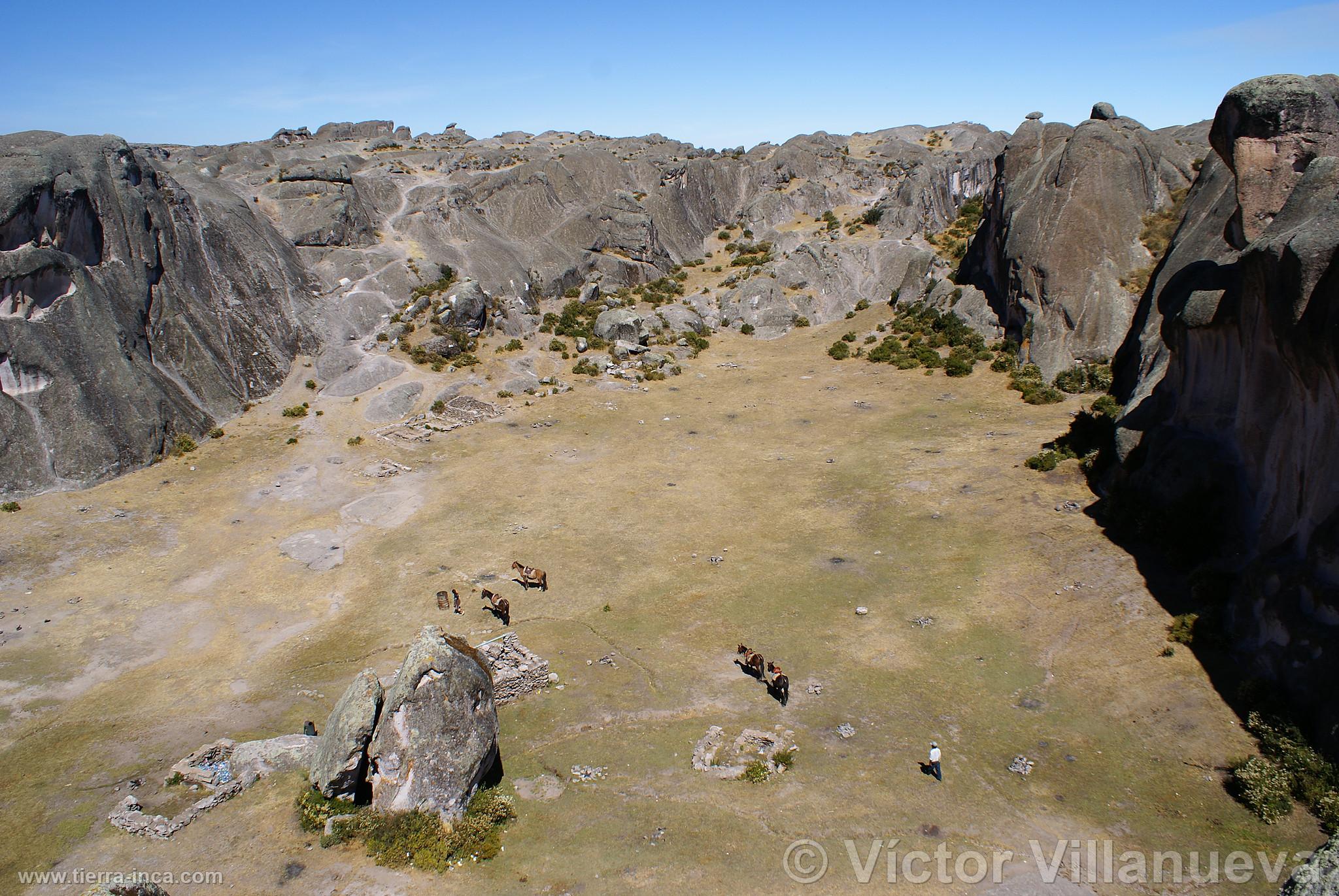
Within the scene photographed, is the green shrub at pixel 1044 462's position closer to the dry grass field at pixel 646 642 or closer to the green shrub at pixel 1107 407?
the dry grass field at pixel 646 642

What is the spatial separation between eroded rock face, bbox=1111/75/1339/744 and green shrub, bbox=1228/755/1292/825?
5.22 feet

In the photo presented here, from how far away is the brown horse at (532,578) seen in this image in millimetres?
28978

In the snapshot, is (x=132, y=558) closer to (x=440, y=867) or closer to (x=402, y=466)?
(x=402, y=466)

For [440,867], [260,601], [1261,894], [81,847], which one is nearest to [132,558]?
[260,601]

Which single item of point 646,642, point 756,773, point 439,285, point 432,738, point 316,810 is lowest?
point 756,773

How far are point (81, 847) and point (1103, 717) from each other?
25.0m

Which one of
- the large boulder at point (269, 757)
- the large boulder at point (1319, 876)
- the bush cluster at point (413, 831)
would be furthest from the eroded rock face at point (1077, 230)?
the large boulder at point (269, 757)

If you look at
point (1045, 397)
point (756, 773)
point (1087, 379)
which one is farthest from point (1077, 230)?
point (756, 773)

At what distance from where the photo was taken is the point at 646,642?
25.8 m

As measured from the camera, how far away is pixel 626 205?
73188mm

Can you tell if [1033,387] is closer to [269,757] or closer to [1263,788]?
[1263,788]

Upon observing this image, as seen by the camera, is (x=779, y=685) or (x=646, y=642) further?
(x=646, y=642)

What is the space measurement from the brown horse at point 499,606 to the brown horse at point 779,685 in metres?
9.41

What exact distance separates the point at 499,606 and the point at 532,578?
2503 millimetres
